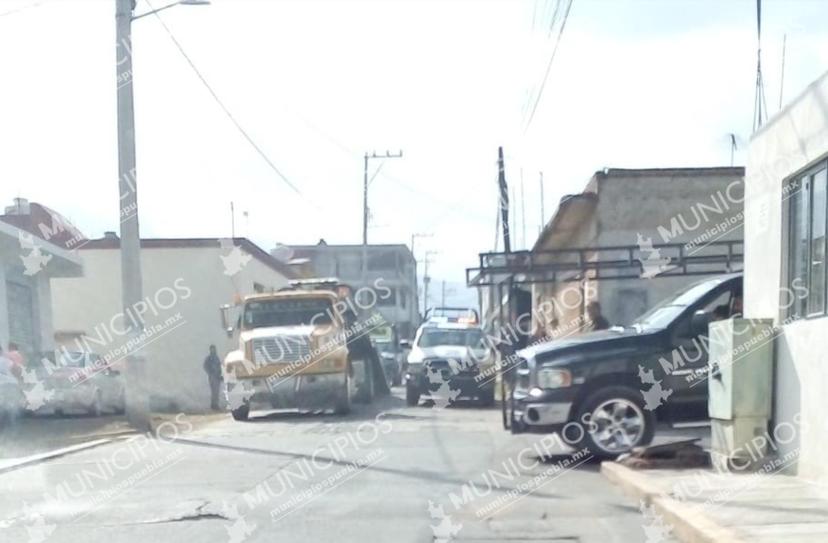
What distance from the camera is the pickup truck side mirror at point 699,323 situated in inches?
417

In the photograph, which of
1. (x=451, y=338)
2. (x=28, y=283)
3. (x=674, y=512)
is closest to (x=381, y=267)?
(x=451, y=338)

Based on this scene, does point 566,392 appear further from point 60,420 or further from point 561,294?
point 561,294

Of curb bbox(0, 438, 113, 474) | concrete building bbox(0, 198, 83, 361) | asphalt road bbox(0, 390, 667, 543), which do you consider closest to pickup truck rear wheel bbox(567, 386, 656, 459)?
asphalt road bbox(0, 390, 667, 543)

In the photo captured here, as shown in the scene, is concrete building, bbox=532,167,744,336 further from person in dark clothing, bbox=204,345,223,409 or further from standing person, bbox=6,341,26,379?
standing person, bbox=6,341,26,379

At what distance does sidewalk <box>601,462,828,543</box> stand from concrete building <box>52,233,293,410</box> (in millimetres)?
25053

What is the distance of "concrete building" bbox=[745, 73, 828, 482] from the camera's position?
8266 millimetres

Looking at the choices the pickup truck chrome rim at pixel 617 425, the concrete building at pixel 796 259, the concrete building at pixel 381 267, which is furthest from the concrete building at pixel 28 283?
the concrete building at pixel 381 267

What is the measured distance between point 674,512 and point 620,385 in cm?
353

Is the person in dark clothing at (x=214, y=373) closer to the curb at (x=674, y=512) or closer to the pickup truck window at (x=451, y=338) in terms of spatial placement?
the pickup truck window at (x=451, y=338)

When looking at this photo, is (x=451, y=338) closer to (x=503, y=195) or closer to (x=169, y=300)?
(x=503, y=195)

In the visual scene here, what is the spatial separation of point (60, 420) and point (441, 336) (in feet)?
30.2

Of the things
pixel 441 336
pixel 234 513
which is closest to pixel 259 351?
pixel 441 336

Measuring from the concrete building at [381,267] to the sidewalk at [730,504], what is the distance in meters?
63.5

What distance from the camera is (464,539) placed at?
24.2 ft
